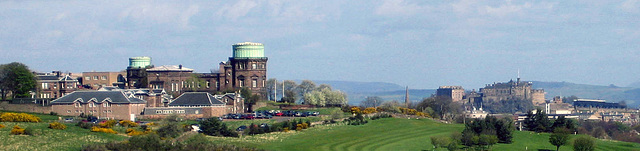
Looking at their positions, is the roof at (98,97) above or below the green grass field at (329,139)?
above

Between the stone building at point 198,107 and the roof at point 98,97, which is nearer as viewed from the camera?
the roof at point 98,97

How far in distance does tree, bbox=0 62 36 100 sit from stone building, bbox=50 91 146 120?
7.92m

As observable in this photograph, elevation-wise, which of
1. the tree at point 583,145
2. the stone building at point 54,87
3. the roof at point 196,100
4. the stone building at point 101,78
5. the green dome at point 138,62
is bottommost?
the tree at point 583,145

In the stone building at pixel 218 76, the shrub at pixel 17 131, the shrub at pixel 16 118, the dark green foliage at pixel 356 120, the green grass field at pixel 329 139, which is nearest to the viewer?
the green grass field at pixel 329 139

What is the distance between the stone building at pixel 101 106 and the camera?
97562mm

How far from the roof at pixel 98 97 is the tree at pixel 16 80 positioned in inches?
306

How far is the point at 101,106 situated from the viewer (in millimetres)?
98312

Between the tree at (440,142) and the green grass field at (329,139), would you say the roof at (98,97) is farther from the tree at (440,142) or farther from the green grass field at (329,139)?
the tree at (440,142)

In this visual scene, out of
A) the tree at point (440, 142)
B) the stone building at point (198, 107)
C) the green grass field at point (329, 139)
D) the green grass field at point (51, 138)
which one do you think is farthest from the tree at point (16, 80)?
the tree at point (440, 142)

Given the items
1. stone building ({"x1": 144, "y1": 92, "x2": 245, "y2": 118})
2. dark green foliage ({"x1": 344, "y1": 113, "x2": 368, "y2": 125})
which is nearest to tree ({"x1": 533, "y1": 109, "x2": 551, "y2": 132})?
dark green foliage ({"x1": 344, "y1": 113, "x2": 368, "y2": 125})

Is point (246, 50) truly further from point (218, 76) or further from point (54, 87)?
point (54, 87)

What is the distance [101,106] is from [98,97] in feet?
5.42

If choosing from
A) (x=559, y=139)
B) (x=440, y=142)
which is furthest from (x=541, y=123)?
A: (x=440, y=142)

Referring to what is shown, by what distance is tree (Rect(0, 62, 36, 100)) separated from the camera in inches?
4112
